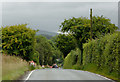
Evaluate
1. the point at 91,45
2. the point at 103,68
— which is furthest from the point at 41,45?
the point at 103,68

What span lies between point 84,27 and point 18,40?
1432 cm

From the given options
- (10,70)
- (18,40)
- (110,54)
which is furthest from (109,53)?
(18,40)

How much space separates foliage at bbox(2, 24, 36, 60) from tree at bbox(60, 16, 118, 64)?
9960 millimetres

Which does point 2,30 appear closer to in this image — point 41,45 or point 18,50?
point 18,50

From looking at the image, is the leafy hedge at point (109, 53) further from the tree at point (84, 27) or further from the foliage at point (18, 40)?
the tree at point (84, 27)

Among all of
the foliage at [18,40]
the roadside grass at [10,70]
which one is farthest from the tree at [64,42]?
the roadside grass at [10,70]

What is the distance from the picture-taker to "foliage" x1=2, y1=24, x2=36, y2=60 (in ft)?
120

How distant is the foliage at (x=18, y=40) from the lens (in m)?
36.5

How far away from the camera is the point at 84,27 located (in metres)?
45.4

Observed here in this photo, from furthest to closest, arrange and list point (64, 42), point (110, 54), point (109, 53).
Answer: point (64, 42), point (109, 53), point (110, 54)

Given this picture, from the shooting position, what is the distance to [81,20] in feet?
164

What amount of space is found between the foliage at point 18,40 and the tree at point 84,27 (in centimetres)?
996

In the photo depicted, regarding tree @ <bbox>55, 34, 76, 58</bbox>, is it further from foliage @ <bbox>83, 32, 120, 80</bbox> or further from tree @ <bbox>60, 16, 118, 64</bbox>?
foliage @ <bbox>83, 32, 120, 80</bbox>

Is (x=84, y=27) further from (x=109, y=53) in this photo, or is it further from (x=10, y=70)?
(x=10, y=70)
